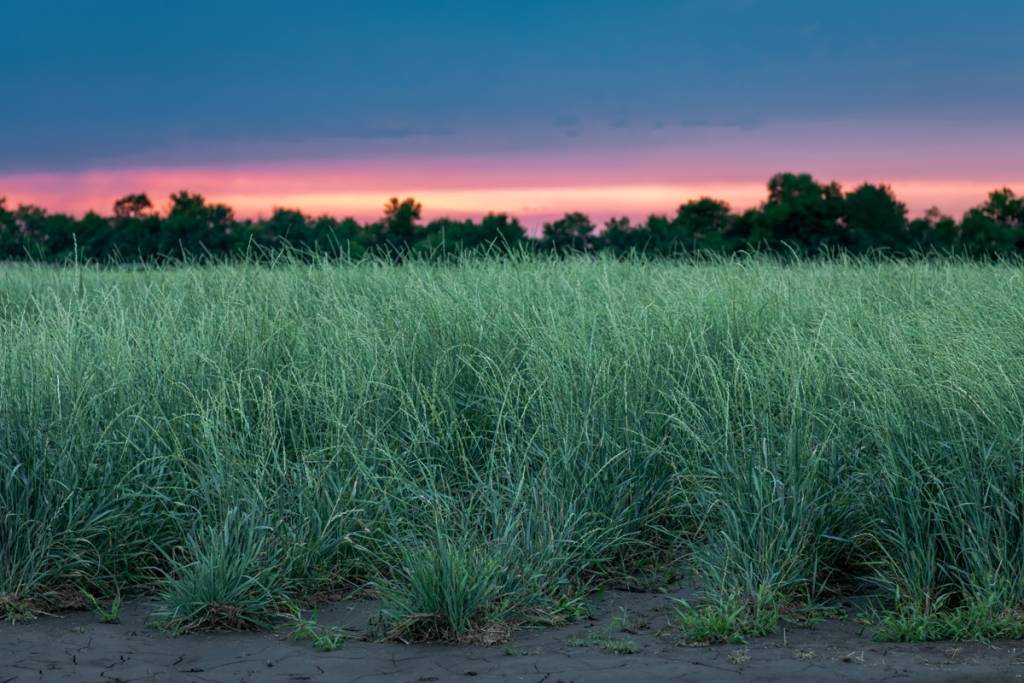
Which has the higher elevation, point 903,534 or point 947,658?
point 903,534

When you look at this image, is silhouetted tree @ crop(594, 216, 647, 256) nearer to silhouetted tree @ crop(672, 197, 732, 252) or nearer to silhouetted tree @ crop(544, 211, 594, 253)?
silhouetted tree @ crop(544, 211, 594, 253)

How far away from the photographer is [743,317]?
873cm

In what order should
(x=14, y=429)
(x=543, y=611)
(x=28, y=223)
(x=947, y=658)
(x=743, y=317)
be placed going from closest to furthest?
(x=947, y=658) → (x=543, y=611) → (x=14, y=429) → (x=743, y=317) → (x=28, y=223)

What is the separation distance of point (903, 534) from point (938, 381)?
3.34ft

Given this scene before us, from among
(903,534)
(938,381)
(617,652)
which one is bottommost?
(617,652)

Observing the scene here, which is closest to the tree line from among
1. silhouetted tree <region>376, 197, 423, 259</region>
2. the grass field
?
silhouetted tree <region>376, 197, 423, 259</region>

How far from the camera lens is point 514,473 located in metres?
6.53

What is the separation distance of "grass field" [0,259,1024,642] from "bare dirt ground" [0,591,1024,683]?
0.42 feet

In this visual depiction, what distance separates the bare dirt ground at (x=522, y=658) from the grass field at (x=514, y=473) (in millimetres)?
129

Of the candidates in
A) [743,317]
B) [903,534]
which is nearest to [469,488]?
[903,534]

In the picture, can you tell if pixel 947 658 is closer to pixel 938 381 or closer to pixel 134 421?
pixel 938 381

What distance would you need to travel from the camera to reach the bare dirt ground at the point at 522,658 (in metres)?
4.54

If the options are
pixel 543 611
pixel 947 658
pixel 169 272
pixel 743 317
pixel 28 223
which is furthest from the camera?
pixel 28 223

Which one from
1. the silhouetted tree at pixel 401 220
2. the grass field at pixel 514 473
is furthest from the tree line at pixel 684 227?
the grass field at pixel 514 473
